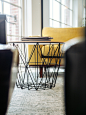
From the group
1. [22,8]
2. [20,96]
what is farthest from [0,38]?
[22,8]

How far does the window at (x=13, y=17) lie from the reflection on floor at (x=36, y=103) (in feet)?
6.67

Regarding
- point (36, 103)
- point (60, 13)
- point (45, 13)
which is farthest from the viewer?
point (60, 13)

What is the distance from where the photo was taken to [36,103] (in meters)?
1.12

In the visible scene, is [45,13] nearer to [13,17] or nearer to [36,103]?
[13,17]

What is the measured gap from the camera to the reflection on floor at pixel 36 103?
96 centimetres

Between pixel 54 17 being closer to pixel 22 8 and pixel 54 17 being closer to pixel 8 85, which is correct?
pixel 22 8

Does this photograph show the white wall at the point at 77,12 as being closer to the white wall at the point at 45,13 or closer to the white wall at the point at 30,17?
the white wall at the point at 45,13

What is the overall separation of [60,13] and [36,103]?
419 cm

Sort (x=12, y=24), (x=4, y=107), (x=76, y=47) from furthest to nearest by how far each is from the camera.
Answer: (x=12, y=24) < (x=4, y=107) < (x=76, y=47)

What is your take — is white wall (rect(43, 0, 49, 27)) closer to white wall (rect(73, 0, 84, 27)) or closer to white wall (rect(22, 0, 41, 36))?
white wall (rect(22, 0, 41, 36))

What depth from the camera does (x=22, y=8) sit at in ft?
11.1

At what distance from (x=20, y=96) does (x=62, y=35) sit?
1.69 meters

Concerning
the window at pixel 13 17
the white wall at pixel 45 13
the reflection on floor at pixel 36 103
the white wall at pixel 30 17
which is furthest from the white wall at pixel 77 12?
the reflection on floor at pixel 36 103

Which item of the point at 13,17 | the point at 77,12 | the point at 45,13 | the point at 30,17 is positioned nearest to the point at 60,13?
the point at 77,12
